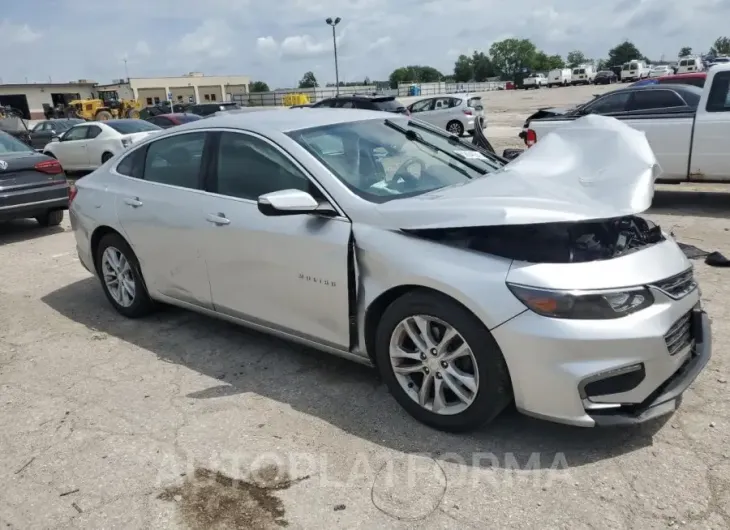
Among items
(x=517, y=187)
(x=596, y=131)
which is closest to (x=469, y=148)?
(x=596, y=131)

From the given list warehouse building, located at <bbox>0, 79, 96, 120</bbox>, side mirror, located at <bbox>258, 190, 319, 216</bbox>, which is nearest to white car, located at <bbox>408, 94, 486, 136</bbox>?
side mirror, located at <bbox>258, 190, 319, 216</bbox>

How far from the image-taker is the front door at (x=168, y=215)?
4289mm

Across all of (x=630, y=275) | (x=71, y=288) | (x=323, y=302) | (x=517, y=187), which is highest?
(x=517, y=187)

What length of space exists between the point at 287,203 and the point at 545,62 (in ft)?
507

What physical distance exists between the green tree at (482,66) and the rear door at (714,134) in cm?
13573

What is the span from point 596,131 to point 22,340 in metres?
4.53

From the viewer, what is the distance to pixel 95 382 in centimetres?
412

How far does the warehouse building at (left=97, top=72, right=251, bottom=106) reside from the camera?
81.8m

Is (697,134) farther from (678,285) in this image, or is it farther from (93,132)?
(93,132)

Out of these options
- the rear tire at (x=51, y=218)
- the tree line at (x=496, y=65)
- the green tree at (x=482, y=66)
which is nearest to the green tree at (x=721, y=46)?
the tree line at (x=496, y=65)

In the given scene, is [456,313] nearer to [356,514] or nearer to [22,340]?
[356,514]

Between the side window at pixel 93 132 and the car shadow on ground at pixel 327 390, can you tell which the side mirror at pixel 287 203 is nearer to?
the car shadow on ground at pixel 327 390

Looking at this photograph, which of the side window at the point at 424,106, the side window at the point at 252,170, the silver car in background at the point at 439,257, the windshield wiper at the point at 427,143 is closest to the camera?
the silver car in background at the point at 439,257

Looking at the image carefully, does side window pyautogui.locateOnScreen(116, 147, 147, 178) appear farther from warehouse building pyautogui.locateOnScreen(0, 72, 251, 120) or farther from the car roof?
warehouse building pyautogui.locateOnScreen(0, 72, 251, 120)
